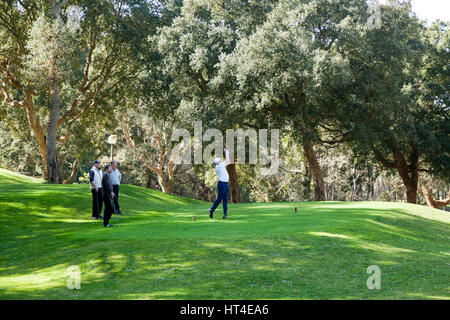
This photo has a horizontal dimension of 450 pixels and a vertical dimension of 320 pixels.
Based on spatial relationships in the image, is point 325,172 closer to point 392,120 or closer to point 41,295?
point 392,120

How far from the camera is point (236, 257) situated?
1209cm

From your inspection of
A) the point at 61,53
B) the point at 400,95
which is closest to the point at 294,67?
the point at 400,95

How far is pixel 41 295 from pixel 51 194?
54.7 feet

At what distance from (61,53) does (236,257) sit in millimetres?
24144

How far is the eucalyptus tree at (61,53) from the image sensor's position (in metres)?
31.6

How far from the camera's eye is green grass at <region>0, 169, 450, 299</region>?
9.70 m

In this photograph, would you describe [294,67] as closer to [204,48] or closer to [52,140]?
[204,48]

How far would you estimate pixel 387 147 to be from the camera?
133 feet

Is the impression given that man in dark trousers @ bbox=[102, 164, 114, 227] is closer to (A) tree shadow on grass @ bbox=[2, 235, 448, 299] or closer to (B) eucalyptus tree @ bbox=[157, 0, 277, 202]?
(A) tree shadow on grass @ bbox=[2, 235, 448, 299]

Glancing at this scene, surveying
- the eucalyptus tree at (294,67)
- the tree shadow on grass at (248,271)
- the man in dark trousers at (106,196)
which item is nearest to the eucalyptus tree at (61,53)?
the eucalyptus tree at (294,67)

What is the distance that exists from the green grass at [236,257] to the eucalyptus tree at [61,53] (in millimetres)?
14619

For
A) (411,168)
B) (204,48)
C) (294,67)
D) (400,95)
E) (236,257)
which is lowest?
(236,257)

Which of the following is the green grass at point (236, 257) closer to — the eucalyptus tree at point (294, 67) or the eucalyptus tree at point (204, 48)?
the eucalyptus tree at point (294, 67)

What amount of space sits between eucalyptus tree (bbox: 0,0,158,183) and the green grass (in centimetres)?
1462
